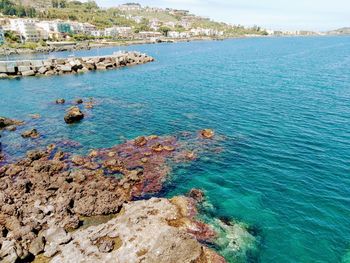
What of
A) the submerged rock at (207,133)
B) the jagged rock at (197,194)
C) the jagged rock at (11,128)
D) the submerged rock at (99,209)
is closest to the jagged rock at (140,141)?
the submerged rock at (99,209)

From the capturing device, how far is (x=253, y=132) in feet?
170

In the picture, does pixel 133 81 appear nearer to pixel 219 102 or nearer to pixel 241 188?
pixel 219 102

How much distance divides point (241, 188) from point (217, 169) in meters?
5.08

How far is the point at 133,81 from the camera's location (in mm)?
101750

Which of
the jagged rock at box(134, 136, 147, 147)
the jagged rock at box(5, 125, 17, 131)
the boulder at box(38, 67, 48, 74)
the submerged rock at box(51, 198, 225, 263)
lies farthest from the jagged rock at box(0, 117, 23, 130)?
the boulder at box(38, 67, 48, 74)

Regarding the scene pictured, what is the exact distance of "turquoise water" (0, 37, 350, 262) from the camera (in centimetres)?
3048

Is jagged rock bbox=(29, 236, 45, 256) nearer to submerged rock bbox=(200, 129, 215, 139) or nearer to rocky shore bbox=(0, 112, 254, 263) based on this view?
rocky shore bbox=(0, 112, 254, 263)

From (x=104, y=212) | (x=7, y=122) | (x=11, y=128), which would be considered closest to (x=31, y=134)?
(x=11, y=128)

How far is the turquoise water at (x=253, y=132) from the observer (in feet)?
100

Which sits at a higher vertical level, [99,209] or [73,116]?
[99,209]

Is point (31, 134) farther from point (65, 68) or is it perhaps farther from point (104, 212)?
point (65, 68)

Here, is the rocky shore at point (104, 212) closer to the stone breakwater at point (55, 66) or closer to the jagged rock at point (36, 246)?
the jagged rock at point (36, 246)

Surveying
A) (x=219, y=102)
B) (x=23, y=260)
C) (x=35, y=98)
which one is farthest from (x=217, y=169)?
(x=35, y=98)

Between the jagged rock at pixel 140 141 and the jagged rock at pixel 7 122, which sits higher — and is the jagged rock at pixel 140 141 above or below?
above
